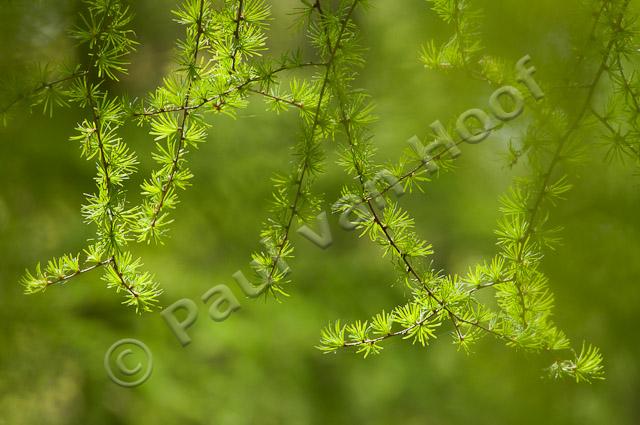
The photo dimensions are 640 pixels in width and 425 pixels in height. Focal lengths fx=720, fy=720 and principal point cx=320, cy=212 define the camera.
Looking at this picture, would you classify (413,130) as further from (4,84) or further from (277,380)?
(4,84)

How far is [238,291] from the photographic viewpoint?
2199 mm

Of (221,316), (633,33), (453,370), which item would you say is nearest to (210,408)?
(453,370)

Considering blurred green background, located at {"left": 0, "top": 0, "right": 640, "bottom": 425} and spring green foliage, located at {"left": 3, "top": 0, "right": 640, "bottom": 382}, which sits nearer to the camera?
spring green foliage, located at {"left": 3, "top": 0, "right": 640, "bottom": 382}

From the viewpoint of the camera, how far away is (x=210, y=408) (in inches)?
84.3

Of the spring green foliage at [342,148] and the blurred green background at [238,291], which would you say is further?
the blurred green background at [238,291]

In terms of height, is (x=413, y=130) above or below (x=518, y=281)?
above

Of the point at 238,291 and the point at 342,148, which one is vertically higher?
the point at 238,291

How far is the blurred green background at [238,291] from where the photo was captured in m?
2.04

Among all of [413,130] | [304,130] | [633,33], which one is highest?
[413,130]

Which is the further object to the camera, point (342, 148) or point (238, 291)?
point (238, 291)

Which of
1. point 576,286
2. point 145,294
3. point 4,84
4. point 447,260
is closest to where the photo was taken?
point 4,84

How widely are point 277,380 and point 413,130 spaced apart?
0.87 meters

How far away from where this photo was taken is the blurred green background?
2043mm

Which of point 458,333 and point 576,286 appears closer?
point 458,333
